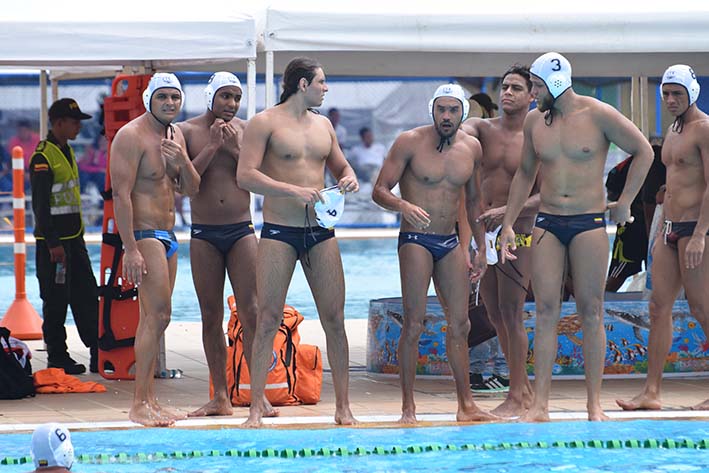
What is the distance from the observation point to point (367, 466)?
20.5 feet

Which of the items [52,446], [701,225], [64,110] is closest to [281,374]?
[701,225]

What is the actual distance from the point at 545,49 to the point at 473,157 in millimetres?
1132

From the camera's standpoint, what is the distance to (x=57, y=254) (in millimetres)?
9812

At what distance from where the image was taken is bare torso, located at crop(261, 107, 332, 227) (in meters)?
7.29

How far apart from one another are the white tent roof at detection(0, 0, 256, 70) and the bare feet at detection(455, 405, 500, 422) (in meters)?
2.48

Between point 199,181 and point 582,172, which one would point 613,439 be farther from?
point 199,181

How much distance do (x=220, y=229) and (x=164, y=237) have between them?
387 millimetres

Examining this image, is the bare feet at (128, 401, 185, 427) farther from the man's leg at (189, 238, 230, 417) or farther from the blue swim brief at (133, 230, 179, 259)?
the blue swim brief at (133, 230, 179, 259)

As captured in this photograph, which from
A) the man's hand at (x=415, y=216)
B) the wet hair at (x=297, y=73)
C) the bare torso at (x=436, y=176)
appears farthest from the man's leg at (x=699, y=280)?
the wet hair at (x=297, y=73)

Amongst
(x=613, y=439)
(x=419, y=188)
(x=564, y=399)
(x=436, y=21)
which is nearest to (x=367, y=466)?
(x=613, y=439)

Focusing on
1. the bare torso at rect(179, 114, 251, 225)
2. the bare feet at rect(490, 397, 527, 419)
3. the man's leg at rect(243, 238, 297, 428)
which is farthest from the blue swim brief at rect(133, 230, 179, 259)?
the bare feet at rect(490, 397, 527, 419)

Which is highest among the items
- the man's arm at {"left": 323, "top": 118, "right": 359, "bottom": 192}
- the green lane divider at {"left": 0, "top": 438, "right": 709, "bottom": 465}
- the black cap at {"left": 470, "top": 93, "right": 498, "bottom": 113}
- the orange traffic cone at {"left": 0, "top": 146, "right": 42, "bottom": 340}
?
the black cap at {"left": 470, "top": 93, "right": 498, "bottom": 113}

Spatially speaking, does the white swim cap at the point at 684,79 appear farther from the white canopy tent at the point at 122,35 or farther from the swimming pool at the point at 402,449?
the white canopy tent at the point at 122,35

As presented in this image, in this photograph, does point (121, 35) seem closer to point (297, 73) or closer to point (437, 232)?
point (297, 73)
